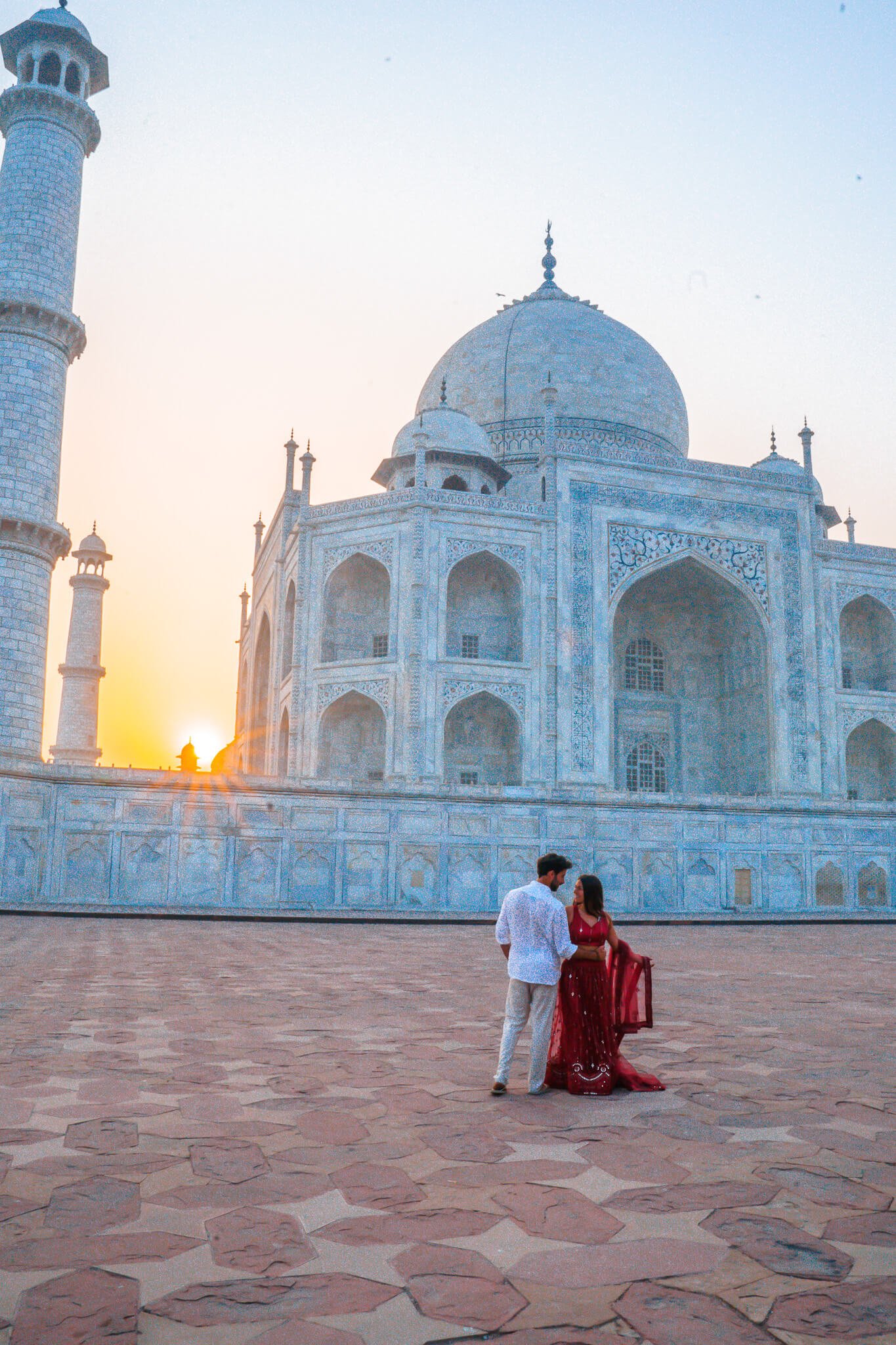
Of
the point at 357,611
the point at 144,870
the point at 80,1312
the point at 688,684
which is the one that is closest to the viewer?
the point at 80,1312

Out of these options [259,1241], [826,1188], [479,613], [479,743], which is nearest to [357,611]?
[479,613]

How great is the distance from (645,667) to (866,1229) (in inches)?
1028

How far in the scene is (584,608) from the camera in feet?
80.8

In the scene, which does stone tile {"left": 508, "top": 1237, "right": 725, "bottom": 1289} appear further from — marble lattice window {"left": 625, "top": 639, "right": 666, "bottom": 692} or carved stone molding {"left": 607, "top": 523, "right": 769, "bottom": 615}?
marble lattice window {"left": 625, "top": 639, "right": 666, "bottom": 692}

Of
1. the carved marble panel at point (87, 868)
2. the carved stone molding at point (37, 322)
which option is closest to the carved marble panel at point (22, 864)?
the carved marble panel at point (87, 868)

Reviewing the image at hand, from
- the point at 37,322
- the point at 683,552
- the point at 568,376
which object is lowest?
the point at 683,552

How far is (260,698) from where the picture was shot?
3084 centimetres

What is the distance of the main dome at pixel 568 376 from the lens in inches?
1217

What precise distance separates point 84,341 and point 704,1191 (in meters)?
19.2

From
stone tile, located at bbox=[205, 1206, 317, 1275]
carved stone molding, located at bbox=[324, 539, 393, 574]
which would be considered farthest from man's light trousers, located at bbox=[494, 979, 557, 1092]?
carved stone molding, located at bbox=[324, 539, 393, 574]

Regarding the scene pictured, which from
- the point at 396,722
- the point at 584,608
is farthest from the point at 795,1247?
the point at 584,608

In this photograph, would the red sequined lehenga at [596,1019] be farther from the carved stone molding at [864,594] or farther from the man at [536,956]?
Answer: the carved stone molding at [864,594]

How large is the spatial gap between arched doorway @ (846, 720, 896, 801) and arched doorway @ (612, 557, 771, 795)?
319 cm

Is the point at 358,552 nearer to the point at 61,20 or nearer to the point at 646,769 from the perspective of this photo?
the point at 646,769
